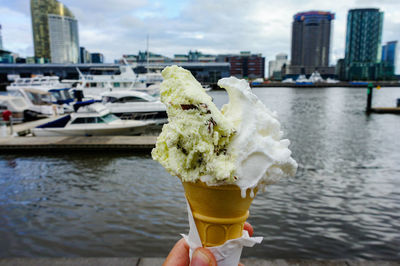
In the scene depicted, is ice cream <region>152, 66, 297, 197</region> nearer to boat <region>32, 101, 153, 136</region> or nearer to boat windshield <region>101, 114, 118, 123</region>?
boat <region>32, 101, 153, 136</region>

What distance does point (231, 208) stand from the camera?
1.92m

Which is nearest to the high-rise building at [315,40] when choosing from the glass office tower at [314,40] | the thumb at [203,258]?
the glass office tower at [314,40]

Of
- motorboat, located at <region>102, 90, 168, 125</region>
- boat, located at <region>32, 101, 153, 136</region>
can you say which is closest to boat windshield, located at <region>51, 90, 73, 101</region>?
motorboat, located at <region>102, 90, 168, 125</region>

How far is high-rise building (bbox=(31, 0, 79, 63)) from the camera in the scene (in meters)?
185

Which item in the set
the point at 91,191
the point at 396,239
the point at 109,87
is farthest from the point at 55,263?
the point at 109,87

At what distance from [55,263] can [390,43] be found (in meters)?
245

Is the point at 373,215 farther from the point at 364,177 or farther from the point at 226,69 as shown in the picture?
the point at 226,69

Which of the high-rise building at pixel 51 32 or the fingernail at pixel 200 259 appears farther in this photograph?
the high-rise building at pixel 51 32

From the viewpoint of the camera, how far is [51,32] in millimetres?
187375

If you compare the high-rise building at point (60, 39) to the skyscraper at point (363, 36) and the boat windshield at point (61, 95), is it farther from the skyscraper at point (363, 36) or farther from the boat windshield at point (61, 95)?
the skyscraper at point (363, 36)

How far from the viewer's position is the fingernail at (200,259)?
1838 mm

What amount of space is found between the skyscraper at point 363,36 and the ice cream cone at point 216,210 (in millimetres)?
166964

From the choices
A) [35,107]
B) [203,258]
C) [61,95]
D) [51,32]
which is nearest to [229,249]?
[203,258]

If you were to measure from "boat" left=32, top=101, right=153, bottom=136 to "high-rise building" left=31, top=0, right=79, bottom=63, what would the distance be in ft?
635
